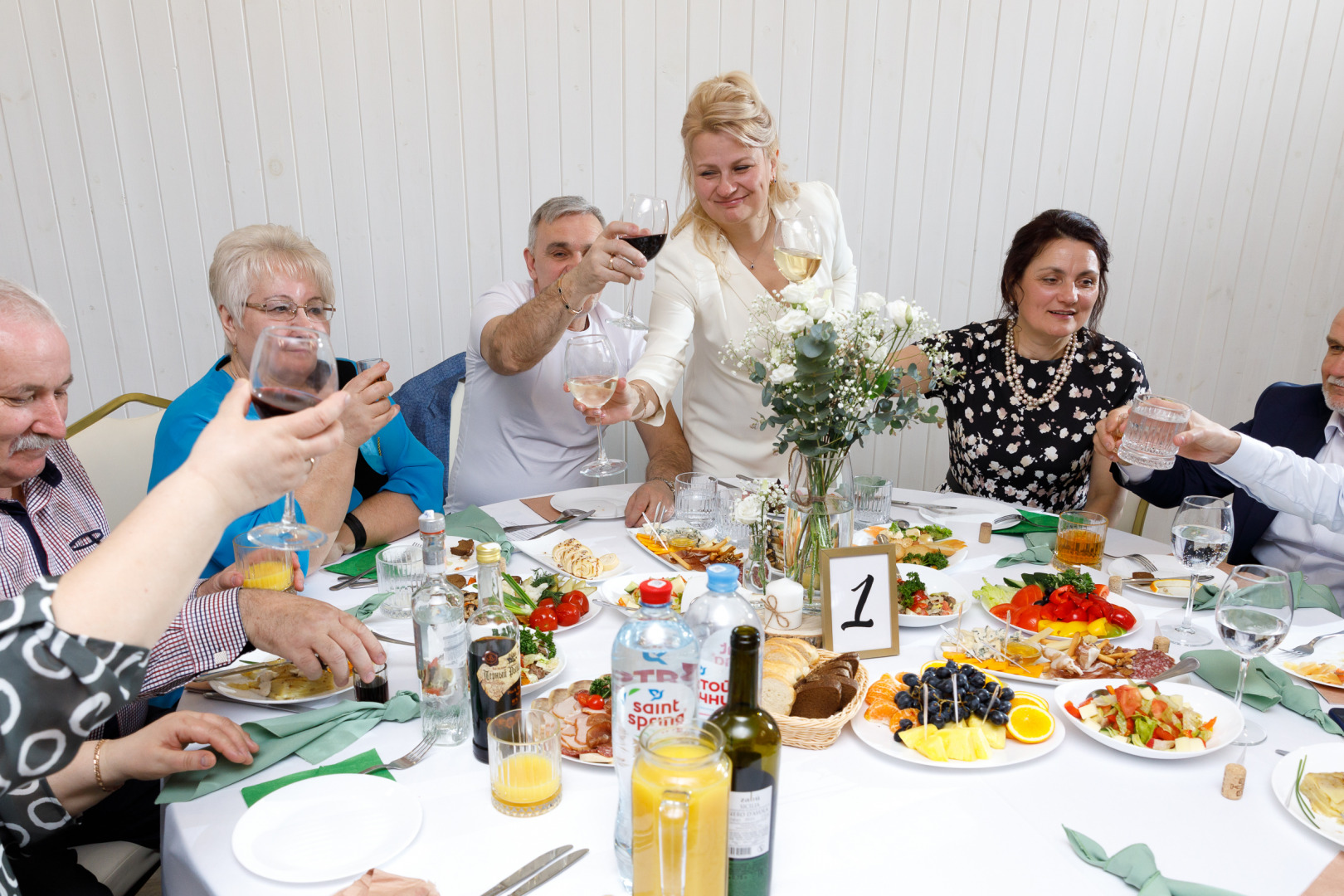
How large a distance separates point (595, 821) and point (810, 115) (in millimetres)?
3085

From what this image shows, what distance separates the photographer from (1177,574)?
5.64 ft

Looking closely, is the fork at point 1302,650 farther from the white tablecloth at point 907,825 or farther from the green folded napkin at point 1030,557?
the green folded napkin at point 1030,557

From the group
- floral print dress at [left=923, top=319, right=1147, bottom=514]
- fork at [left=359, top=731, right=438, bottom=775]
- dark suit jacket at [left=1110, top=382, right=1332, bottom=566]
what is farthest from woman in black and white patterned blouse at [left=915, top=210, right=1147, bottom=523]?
fork at [left=359, top=731, right=438, bottom=775]

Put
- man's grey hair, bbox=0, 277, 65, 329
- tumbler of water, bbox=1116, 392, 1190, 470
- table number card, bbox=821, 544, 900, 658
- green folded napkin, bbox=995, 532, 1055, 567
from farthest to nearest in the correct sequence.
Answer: green folded napkin, bbox=995, 532, 1055, 567 < tumbler of water, bbox=1116, 392, 1190, 470 < table number card, bbox=821, 544, 900, 658 < man's grey hair, bbox=0, 277, 65, 329

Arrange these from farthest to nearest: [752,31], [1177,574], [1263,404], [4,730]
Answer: [752,31]
[1263,404]
[1177,574]
[4,730]

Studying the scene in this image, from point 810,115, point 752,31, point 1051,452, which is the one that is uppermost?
point 752,31

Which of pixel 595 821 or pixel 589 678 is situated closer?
pixel 595 821

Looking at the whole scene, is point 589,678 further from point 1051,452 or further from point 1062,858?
point 1051,452

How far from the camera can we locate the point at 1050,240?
7.84 ft

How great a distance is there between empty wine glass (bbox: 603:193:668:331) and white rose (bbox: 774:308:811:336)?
0.71 metres

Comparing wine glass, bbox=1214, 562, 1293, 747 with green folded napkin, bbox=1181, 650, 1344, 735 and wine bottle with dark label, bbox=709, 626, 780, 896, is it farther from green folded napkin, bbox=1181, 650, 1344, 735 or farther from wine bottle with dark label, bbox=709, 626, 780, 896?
wine bottle with dark label, bbox=709, 626, 780, 896

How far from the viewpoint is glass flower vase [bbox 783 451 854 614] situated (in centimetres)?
143

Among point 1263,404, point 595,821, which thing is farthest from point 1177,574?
point 595,821

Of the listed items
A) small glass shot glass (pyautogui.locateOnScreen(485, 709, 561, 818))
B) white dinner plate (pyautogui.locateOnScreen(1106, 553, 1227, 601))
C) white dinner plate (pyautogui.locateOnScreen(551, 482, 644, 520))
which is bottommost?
white dinner plate (pyautogui.locateOnScreen(551, 482, 644, 520))
